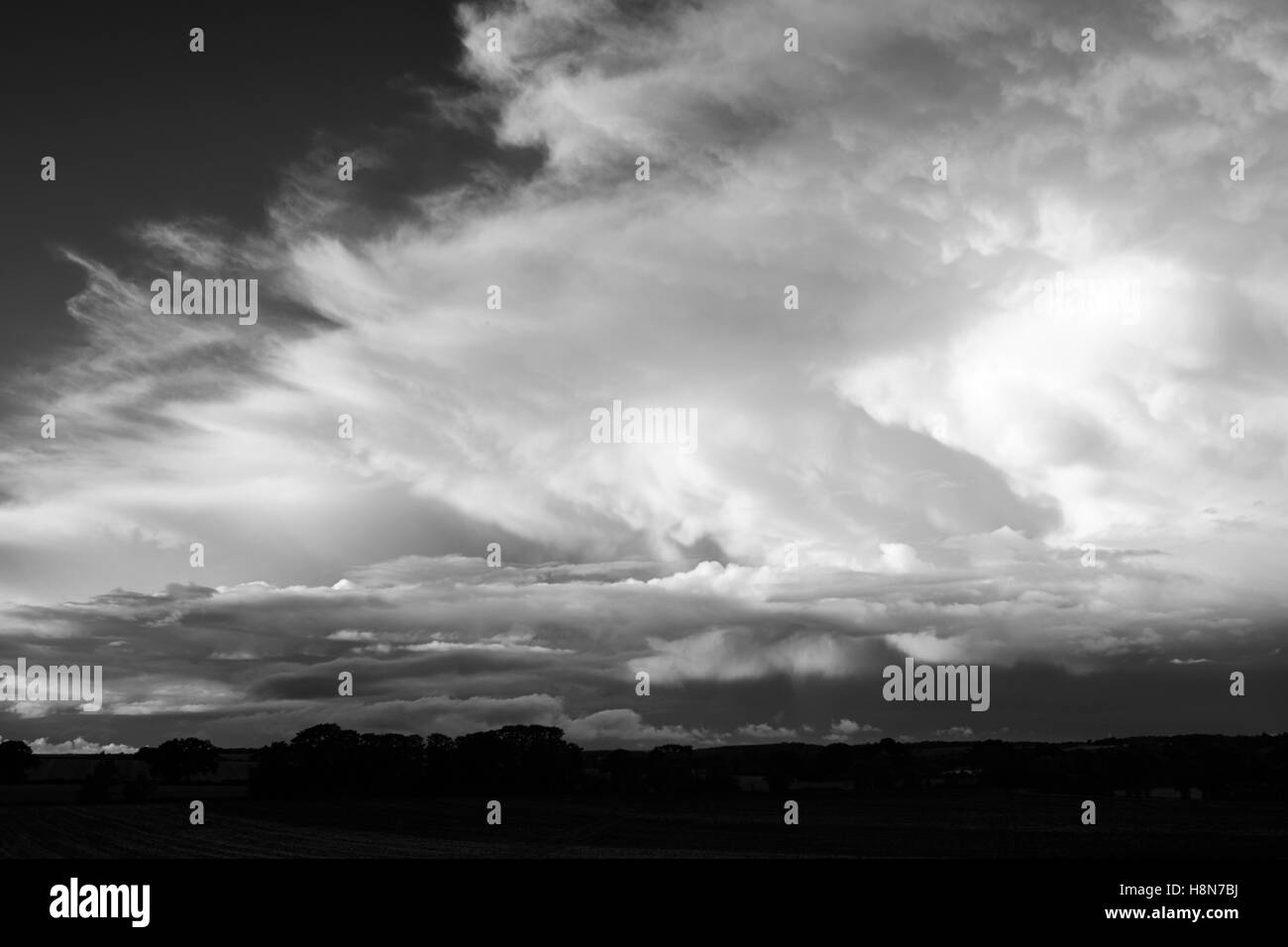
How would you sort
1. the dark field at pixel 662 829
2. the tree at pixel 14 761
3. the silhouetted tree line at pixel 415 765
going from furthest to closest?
the tree at pixel 14 761
the silhouetted tree line at pixel 415 765
the dark field at pixel 662 829

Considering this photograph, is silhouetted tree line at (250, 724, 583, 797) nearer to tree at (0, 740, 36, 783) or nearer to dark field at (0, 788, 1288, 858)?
dark field at (0, 788, 1288, 858)

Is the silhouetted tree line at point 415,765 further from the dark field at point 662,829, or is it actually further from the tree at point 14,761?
the tree at point 14,761

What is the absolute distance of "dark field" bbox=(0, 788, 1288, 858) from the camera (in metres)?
64.9

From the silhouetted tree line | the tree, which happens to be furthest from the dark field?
the tree

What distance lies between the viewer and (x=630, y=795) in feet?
358

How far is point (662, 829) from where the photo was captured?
259 feet

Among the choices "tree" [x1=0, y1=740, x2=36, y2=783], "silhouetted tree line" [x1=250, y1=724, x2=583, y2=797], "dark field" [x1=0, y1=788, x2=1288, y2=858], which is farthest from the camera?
"tree" [x1=0, y1=740, x2=36, y2=783]

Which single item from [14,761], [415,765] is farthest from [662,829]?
[14,761]

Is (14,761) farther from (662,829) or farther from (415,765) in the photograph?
(662,829)

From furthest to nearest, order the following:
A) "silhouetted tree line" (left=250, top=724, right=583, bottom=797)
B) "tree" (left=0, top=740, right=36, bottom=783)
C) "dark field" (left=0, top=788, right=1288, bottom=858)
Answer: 1. "tree" (left=0, top=740, right=36, bottom=783)
2. "silhouetted tree line" (left=250, top=724, right=583, bottom=797)
3. "dark field" (left=0, top=788, right=1288, bottom=858)

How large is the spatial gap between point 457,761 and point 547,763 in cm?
1050

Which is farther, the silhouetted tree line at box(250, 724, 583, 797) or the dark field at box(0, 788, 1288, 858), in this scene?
the silhouetted tree line at box(250, 724, 583, 797)

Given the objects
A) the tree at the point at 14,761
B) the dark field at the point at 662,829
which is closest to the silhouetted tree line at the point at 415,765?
the dark field at the point at 662,829

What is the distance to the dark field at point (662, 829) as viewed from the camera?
64.9 m
